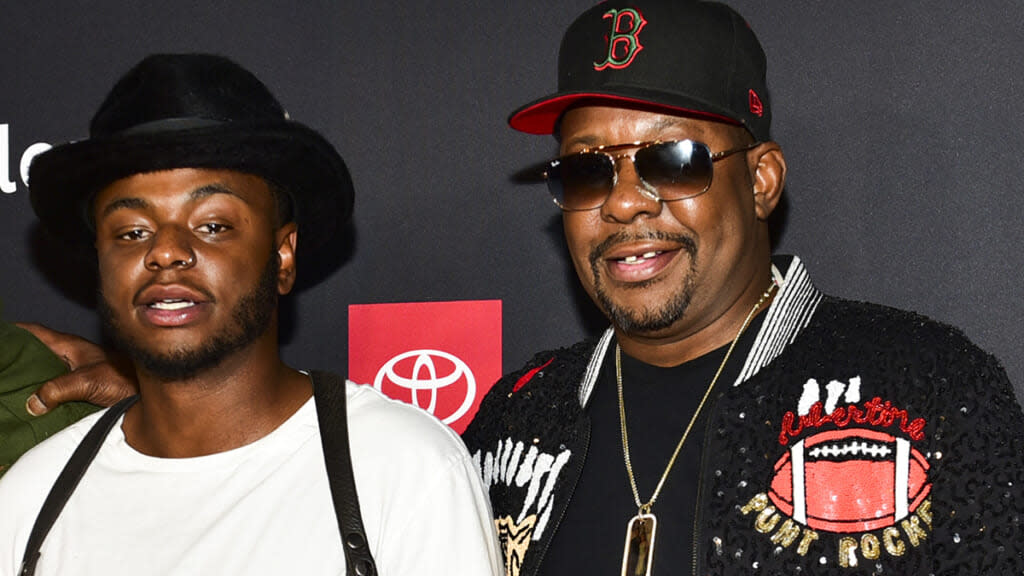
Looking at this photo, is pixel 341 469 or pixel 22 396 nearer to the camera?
pixel 341 469

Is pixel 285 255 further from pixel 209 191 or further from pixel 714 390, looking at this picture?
pixel 714 390

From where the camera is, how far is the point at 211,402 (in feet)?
6.97

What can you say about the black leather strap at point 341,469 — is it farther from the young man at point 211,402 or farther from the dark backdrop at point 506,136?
the dark backdrop at point 506,136

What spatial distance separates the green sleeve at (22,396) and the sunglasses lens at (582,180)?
1.17m

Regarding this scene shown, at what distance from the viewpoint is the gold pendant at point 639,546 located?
6.61 ft

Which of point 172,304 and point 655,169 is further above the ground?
point 655,169

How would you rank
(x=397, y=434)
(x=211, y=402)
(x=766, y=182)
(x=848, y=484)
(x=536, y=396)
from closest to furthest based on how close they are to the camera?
1. (x=848, y=484)
2. (x=397, y=434)
3. (x=211, y=402)
4. (x=766, y=182)
5. (x=536, y=396)

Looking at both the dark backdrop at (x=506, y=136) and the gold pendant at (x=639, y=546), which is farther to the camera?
the dark backdrop at (x=506, y=136)

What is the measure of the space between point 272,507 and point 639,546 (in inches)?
24.8

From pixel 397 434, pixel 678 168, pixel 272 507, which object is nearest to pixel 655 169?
pixel 678 168

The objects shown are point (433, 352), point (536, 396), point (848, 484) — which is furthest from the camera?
point (433, 352)

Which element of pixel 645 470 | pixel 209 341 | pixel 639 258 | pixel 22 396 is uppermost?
pixel 639 258

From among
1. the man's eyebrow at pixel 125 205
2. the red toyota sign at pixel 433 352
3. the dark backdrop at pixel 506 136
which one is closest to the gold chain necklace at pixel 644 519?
the dark backdrop at pixel 506 136

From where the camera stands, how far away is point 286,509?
1962 mm
